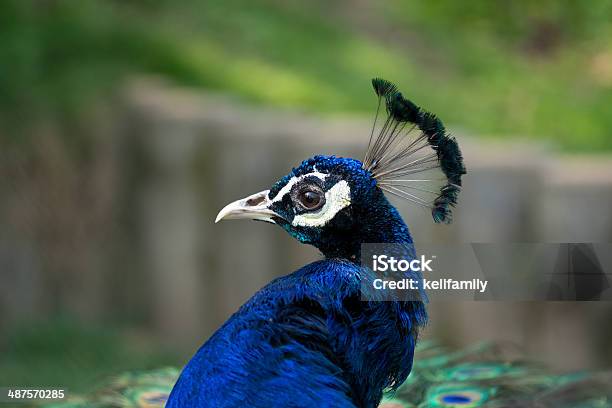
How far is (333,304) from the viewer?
118 centimetres

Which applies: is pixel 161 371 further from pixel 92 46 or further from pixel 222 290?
pixel 92 46

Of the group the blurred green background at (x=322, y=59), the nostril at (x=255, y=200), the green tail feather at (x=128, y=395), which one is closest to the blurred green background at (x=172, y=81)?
the blurred green background at (x=322, y=59)

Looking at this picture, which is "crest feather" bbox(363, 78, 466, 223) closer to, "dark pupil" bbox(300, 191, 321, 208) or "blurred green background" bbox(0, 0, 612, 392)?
"dark pupil" bbox(300, 191, 321, 208)

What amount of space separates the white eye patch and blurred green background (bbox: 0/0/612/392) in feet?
5.73

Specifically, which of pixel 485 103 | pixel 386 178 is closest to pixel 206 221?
pixel 485 103

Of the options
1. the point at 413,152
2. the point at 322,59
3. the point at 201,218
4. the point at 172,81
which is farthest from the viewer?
the point at 322,59

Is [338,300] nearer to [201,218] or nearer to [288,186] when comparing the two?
[288,186]

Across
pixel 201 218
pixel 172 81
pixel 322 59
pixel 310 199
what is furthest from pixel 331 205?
pixel 322 59

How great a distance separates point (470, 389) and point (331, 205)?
52 centimetres

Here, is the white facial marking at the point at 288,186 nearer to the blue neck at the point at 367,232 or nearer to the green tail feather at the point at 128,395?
the blue neck at the point at 367,232

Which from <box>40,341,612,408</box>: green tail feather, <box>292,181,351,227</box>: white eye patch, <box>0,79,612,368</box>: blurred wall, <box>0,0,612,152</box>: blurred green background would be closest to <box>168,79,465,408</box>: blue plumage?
<box>292,181,351,227</box>: white eye patch

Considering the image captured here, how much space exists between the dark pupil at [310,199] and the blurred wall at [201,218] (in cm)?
142

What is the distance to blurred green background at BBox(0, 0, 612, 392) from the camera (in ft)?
11.1

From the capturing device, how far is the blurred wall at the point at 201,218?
266 cm
